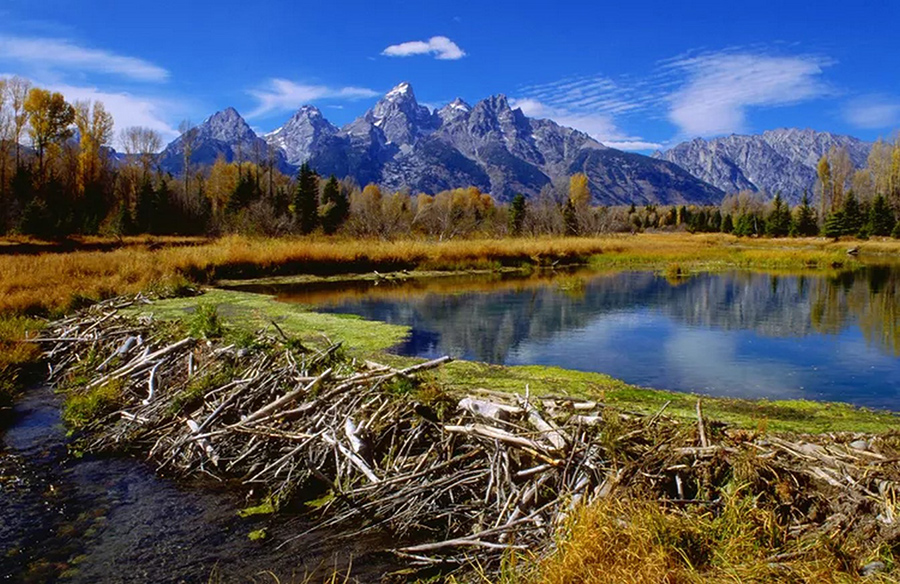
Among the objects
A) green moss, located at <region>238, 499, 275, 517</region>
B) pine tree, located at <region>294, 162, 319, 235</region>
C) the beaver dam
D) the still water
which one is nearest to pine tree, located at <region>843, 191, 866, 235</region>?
the still water

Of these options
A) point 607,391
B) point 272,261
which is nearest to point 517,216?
point 272,261

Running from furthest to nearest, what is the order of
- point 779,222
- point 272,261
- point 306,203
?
point 779,222 < point 306,203 < point 272,261

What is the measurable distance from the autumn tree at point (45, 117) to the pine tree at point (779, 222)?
278 feet

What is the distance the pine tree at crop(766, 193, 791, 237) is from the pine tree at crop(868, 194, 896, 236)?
11.6 metres

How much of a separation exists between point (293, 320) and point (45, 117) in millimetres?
57139

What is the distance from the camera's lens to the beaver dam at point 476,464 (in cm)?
405

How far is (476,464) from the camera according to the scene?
18.9 feet

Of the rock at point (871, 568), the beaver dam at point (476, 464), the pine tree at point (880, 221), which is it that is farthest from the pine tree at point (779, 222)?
the rock at point (871, 568)

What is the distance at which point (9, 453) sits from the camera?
754cm

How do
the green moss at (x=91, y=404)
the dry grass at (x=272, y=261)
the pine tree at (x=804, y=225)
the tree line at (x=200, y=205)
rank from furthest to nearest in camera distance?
the pine tree at (x=804, y=225), the tree line at (x=200, y=205), the dry grass at (x=272, y=261), the green moss at (x=91, y=404)

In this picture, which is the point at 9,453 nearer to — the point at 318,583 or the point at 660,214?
the point at 318,583

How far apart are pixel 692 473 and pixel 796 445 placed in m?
1.07

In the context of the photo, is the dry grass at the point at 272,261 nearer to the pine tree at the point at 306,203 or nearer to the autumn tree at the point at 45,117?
the pine tree at the point at 306,203

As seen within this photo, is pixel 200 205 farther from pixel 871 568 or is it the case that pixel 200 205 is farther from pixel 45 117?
pixel 871 568
